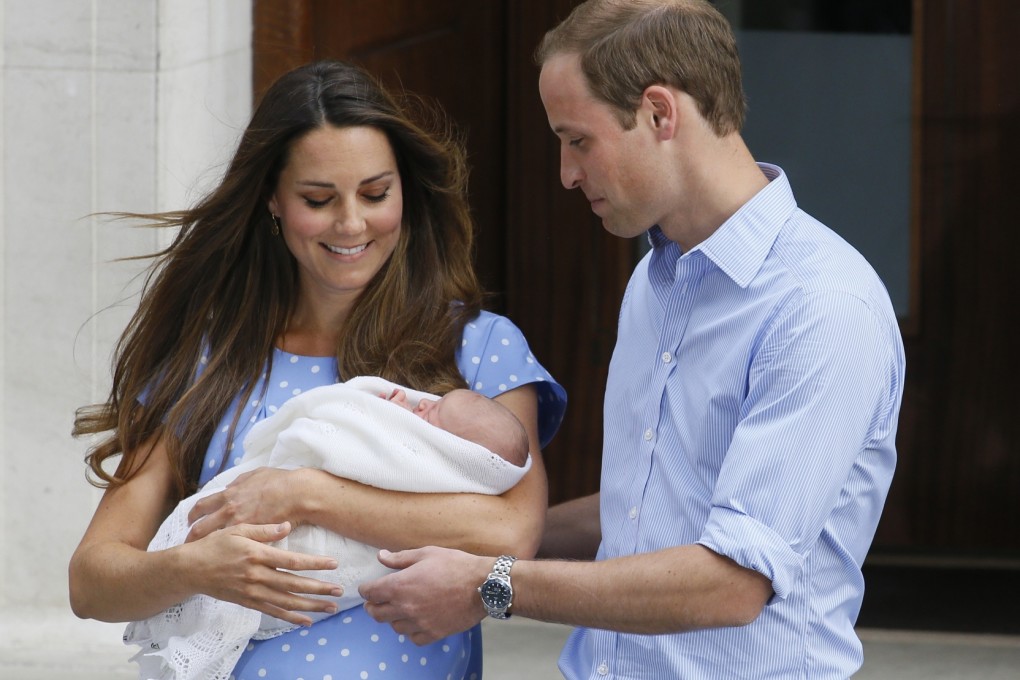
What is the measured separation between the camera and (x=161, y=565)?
6.68ft

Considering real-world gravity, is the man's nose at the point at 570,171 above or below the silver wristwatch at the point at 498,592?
above

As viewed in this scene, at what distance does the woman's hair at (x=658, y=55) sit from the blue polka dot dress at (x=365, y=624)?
0.60 m

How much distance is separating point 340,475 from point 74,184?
1.79 metres

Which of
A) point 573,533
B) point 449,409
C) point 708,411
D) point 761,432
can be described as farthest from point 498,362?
point 761,432

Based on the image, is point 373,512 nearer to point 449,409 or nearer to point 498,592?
point 449,409

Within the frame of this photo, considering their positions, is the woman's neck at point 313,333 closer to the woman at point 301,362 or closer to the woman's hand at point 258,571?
the woman at point 301,362

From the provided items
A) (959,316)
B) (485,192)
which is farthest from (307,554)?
(959,316)

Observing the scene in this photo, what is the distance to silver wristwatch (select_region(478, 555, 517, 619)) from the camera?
68.6 inches

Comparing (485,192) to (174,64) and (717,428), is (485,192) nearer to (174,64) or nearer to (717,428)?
(174,64)

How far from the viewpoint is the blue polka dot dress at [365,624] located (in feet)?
6.90

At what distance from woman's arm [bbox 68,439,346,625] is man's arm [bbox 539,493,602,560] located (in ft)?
1.36

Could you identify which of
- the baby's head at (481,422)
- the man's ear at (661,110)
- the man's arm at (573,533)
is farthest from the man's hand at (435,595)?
the man's ear at (661,110)

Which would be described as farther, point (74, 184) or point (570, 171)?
point (74, 184)

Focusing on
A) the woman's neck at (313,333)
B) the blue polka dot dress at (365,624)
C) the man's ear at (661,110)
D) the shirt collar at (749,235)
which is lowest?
the blue polka dot dress at (365,624)
